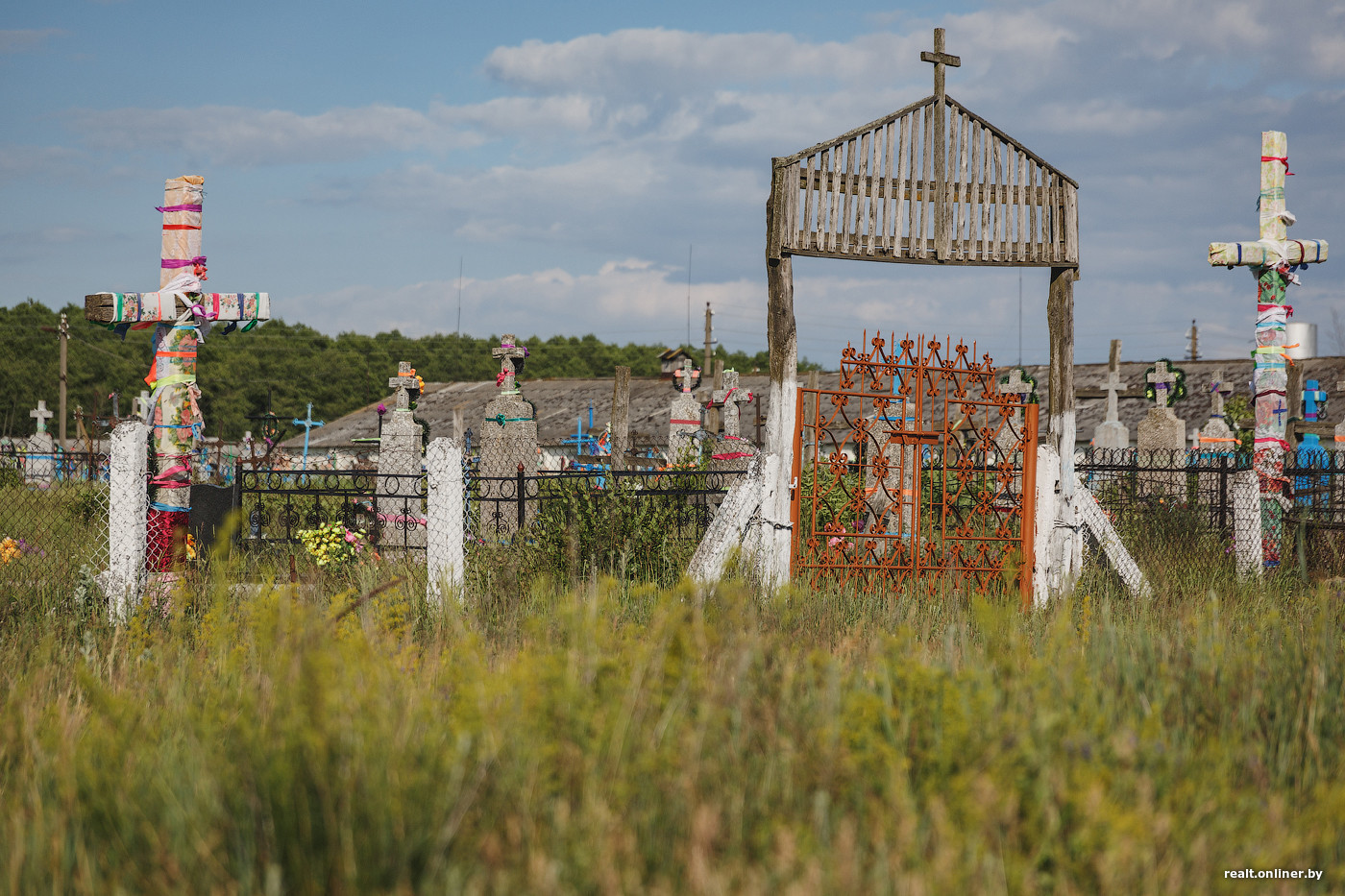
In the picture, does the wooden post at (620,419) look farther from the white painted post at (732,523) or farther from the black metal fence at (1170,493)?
the white painted post at (732,523)

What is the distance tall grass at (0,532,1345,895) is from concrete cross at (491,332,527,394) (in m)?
12.3

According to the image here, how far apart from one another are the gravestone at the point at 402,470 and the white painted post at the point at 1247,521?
7.63 meters

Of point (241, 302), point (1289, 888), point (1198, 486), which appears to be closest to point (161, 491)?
point (241, 302)

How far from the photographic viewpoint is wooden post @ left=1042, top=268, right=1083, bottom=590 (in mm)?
7562

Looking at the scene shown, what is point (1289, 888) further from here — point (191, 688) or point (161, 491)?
point (161, 491)

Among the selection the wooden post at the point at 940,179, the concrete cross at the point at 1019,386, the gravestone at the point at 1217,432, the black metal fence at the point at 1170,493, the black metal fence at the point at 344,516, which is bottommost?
the black metal fence at the point at 344,516

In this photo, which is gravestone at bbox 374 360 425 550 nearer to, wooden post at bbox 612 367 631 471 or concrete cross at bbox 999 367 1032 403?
wooden post at bbox 612 367 631 471

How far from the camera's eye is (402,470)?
44.4 feet

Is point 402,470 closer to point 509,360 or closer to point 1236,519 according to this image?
point 509,360

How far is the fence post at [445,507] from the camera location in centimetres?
739

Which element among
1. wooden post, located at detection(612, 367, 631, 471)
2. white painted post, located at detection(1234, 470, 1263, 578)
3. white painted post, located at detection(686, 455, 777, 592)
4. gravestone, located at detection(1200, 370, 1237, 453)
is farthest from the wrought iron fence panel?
gravestone, located at detection(1200, 370, 1237, 453)

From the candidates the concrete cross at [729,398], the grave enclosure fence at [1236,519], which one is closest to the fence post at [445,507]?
the grave enclosure fence at [1236,519]

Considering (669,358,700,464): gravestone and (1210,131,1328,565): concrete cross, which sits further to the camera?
(669,358,700,464): gravestone

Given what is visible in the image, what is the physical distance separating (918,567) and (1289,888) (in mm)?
4957
